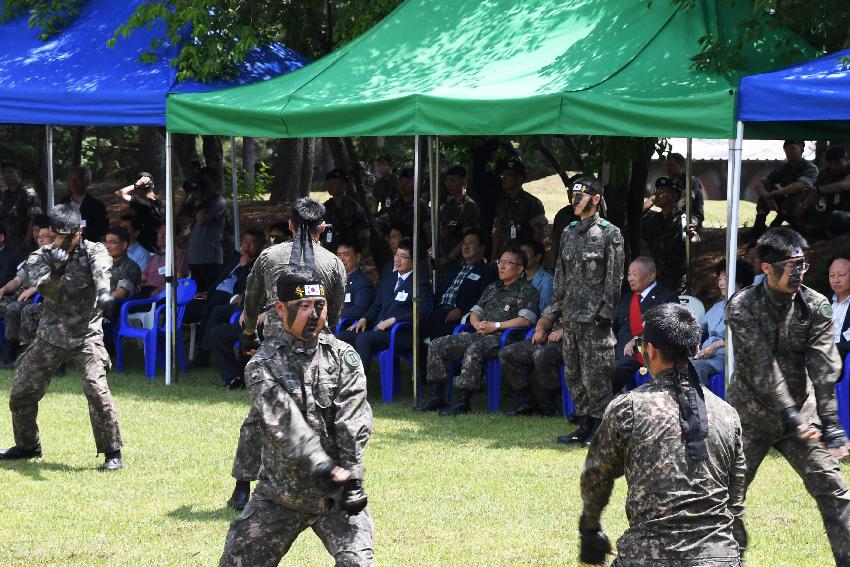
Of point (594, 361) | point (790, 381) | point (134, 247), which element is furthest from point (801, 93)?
point (134, 247)

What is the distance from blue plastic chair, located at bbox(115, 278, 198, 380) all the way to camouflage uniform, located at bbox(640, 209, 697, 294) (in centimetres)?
468

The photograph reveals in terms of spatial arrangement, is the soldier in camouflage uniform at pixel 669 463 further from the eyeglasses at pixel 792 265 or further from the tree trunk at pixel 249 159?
the tree trunk at pixel 249 159

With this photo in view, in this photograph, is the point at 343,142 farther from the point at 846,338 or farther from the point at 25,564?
the point at 25,564

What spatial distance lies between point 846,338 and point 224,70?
6558mm

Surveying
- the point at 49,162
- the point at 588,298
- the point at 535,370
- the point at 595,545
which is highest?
the point at 49,162

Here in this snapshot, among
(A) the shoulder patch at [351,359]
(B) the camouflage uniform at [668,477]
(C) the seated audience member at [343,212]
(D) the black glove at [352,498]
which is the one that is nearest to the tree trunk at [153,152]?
(C) the seated audience member at [343,212]

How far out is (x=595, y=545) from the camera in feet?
14.9

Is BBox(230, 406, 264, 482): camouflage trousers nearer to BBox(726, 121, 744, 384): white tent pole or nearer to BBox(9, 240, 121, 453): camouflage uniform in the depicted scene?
BBox(9, 240, 121, 453): camouflage uniform

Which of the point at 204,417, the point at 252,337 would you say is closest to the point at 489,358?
the point at 204,417

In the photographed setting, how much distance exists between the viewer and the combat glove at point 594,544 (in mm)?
4551

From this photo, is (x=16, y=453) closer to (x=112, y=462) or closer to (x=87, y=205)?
(x=112, y=462)

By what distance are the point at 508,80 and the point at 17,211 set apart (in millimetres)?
7718

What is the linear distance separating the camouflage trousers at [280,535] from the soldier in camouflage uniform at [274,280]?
2.26 metres

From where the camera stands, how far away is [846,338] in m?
9.15
